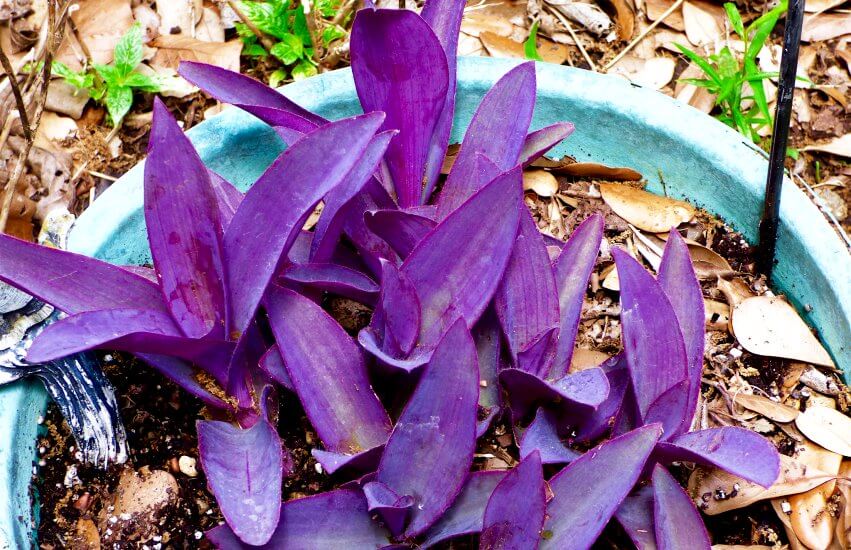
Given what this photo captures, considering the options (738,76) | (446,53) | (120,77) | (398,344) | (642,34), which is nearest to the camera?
(398,344)

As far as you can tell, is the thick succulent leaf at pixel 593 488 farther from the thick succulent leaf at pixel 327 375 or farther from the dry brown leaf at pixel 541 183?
the dry brown leaf at pixel 541 183

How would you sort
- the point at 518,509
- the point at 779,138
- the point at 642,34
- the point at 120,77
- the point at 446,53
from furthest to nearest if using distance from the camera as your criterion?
the point at 642,34
the point at 120,77
the point at 446,53
the point at 779,138
the point at 518,509

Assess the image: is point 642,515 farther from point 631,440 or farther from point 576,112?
point 576,112

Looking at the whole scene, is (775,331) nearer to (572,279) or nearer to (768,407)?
(768,407)

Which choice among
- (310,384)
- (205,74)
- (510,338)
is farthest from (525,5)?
(310,384)

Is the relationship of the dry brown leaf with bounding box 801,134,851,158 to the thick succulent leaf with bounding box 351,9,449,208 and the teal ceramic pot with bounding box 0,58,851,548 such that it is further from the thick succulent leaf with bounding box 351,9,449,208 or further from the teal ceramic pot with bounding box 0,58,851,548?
the thick succulent leaf with bounding box 351,9,449,208

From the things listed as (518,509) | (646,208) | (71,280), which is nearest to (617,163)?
(646,208)

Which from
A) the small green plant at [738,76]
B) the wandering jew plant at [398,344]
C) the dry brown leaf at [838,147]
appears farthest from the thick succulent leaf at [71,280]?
the dry brown leaf at [838,147]

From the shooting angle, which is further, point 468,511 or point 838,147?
point 838,147
